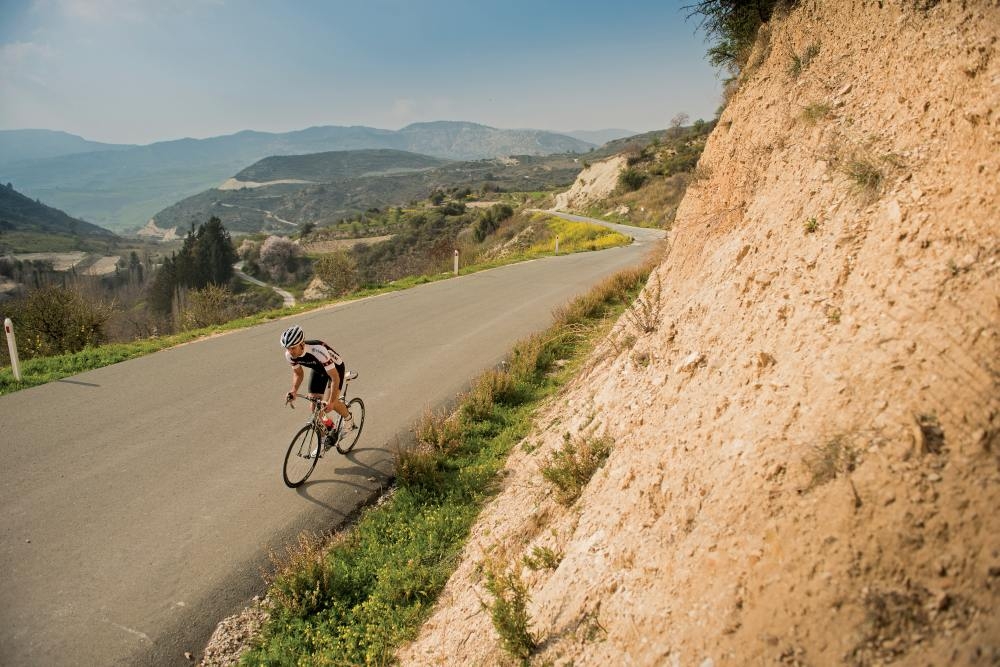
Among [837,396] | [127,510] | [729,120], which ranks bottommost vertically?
[127,510]

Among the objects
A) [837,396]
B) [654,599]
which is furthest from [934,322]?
[654,599]

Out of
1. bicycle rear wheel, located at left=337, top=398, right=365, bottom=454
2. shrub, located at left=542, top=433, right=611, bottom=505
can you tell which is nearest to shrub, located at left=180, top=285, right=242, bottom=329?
bicycle rear wheel, located at left=337, top=398, right=365, bottom=454

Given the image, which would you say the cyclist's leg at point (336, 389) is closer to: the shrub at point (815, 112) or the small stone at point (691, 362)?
the small stone at point (691, 362)

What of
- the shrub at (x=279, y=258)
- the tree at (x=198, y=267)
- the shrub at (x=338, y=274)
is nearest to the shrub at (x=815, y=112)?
the shrub at (x=338, y=274)

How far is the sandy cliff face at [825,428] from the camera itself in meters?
2.10

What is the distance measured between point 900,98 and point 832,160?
0.71 meters

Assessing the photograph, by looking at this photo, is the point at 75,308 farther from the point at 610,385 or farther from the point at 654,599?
the point at 654,599

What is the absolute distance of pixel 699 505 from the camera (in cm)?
307

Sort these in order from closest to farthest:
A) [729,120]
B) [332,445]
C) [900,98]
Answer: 1. [900,98]
2. [332,445]
3. [729,120]

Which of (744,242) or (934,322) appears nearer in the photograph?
(934,322)

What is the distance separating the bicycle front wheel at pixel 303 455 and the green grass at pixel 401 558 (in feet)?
3.56

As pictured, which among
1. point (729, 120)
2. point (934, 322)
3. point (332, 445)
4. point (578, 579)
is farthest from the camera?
point (729, 120)

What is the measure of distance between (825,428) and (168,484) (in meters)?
6.53

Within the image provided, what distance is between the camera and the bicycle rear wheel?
682cm
